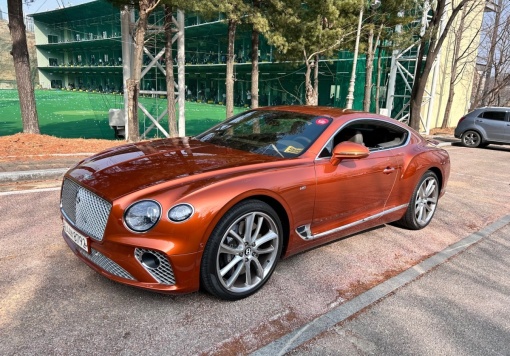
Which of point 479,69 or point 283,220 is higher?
point 479,69

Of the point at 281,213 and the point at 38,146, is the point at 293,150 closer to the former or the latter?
the point at 281,213

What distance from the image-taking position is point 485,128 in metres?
15.0

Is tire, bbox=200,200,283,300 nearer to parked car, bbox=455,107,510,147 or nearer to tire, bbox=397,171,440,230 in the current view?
tire, bbox=397,171,440,230

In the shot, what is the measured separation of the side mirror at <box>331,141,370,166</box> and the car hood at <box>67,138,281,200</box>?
0.61 m

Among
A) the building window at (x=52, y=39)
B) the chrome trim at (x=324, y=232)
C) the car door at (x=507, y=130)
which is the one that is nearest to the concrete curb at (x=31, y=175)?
the chrome trim at (x=324, y=232)

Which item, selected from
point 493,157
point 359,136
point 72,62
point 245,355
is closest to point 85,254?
point 245,355

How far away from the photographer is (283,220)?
10.8 ft

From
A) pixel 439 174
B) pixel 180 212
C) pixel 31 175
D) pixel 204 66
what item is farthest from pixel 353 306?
pixel 204 66

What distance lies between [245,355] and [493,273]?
9.46 ft

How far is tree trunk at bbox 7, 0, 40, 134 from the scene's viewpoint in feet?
30.8

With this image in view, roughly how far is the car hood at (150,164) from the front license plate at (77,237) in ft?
1.23

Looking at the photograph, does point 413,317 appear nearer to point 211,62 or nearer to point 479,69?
point 479,69

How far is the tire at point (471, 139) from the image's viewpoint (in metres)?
15.3

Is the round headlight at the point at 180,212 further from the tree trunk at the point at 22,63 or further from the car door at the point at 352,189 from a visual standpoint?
the tree trunk at the point at 22,63
